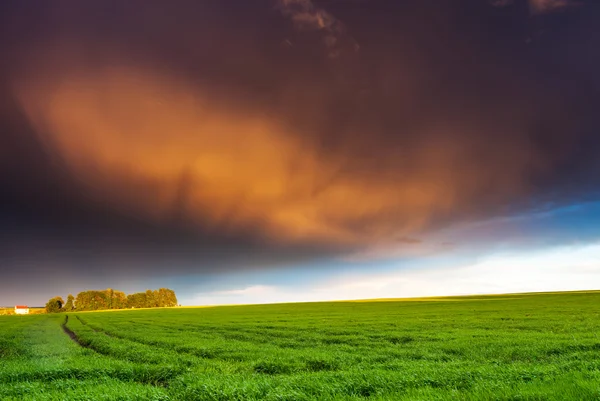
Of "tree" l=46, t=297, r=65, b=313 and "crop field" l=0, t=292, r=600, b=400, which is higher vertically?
"tree" l=46, t=297, r=65, b=313

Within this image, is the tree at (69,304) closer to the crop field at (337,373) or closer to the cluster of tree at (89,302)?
the cluster of tree at (89,302)

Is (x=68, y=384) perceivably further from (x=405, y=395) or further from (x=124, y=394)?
(x=405, y=395)

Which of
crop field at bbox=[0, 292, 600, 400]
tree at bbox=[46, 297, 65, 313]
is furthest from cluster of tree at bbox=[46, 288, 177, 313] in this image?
crop field at bbox=[0, 292, 600, 400]

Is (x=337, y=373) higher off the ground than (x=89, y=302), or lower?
lower

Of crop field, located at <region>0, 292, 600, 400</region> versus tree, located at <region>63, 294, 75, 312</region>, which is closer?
crop field, located at <region>0, 292, 600, 400</region>

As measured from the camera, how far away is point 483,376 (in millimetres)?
12625

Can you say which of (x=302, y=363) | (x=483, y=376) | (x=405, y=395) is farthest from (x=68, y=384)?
(x=483, y=376)

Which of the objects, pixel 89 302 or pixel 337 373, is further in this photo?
pixel 89 302

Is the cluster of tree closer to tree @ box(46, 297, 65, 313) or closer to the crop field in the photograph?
tree @ box(46, 297, 65, 313)

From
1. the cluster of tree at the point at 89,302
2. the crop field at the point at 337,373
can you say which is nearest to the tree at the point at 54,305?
the cluster of tree at the point at 89,302

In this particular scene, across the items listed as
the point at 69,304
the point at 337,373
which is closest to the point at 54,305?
the point at 69,304

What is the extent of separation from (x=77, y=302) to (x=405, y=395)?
218641mm

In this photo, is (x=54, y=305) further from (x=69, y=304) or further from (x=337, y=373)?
(x=337, y=373)

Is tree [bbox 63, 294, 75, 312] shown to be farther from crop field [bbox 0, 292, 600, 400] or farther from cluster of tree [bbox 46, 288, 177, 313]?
crop field [bbox 0, 292, 600, 400]
